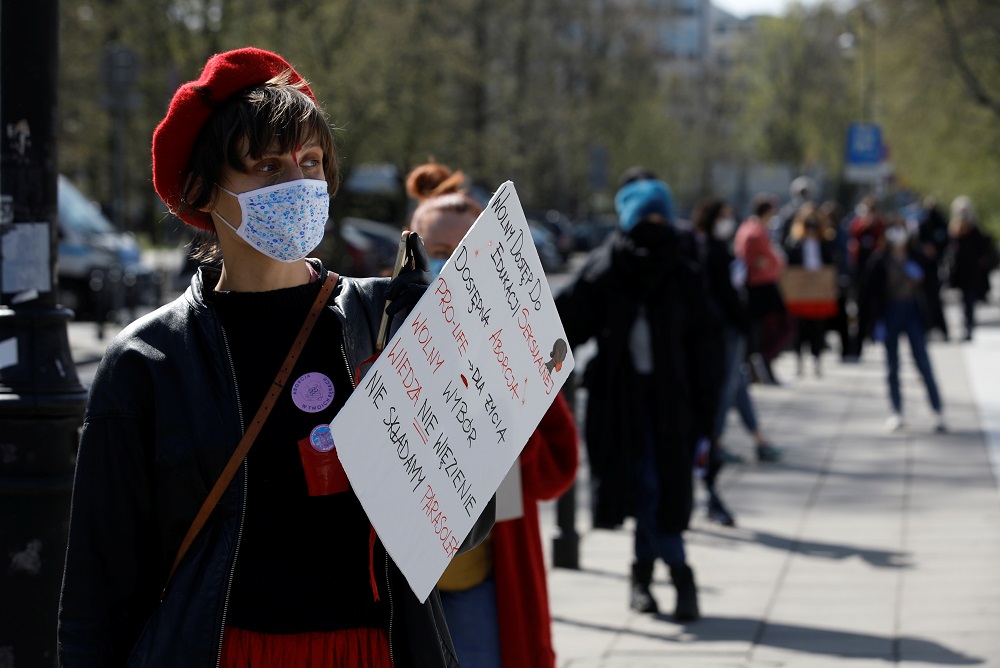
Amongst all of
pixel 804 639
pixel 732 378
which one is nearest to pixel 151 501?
pixel 804 639

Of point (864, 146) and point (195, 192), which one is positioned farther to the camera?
point (864, 146)

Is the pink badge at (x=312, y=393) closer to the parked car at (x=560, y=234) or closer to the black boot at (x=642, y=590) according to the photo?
the black boot at (x=642, y=590)

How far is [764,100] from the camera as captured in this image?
7325 cm

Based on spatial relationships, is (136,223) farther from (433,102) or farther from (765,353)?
(765,353)

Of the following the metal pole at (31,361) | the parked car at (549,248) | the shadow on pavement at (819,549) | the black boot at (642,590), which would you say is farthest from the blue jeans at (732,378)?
the parked car at (549,248)

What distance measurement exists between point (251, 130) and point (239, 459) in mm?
554

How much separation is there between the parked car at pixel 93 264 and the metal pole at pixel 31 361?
53.1 feet

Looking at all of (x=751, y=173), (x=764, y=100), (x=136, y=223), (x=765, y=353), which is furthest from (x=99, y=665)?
(x=751, y=173)

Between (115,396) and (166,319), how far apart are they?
160 mm

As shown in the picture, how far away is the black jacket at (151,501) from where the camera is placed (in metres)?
2.45

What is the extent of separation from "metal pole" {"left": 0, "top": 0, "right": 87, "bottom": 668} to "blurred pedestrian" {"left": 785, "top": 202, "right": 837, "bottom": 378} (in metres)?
13.1

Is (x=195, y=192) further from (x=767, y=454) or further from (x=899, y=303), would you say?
(x=899, y=303)

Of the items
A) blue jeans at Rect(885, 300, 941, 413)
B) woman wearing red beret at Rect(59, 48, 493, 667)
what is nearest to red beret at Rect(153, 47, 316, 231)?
woman wearing red beret at Rect(59, 48, 493, 667)

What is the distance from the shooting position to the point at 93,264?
2141cm
